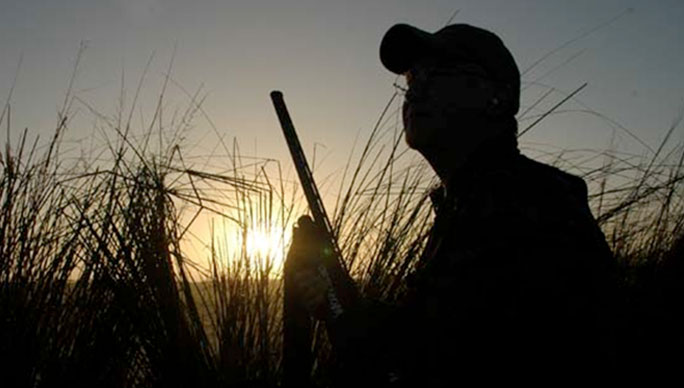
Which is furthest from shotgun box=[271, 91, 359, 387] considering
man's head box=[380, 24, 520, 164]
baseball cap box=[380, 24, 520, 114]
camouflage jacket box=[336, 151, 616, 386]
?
baseball cap box=[380, 24, 520, 114]

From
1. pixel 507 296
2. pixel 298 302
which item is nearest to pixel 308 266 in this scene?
pixel 298 302

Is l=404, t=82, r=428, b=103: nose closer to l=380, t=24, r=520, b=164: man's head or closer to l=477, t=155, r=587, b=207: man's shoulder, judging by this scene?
l=380, t=24, r=520, b=164: man's head

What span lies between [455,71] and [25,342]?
1847mm

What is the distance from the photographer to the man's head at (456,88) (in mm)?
2273

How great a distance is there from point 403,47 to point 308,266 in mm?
889

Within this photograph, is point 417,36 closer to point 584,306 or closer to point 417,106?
point 417,106

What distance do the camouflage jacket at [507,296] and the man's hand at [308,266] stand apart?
282 millimetres

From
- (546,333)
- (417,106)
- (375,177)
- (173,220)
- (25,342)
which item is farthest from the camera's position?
(375,177)

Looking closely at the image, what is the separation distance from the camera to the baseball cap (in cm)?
236

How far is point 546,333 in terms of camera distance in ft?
5.57

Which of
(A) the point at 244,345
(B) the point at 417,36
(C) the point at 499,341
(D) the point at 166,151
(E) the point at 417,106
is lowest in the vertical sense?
(C) the point at 499,341

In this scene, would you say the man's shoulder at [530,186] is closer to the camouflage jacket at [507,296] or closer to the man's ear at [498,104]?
the camouflage jacket at [507,296]

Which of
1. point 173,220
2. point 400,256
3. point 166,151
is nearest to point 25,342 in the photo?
point 173,220

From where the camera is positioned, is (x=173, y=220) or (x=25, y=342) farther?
(x=173, y=220)
